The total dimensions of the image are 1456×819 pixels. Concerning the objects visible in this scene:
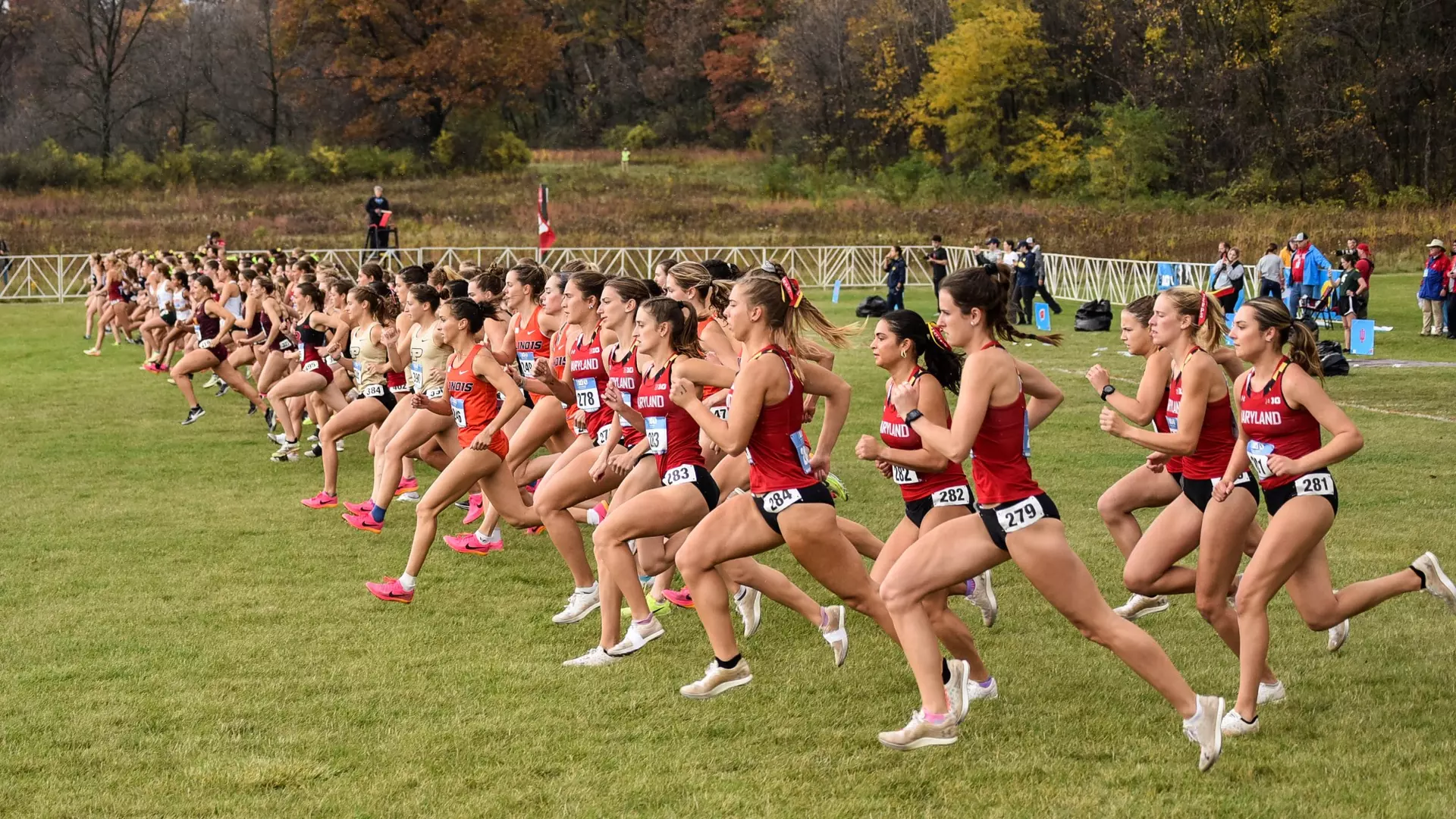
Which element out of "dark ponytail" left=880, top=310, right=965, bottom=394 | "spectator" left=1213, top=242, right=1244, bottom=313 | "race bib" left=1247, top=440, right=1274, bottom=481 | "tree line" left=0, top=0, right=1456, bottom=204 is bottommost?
"spectator" left=1213, top=242, right=1244, bottom=313

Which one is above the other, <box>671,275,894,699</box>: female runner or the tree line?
the tree line

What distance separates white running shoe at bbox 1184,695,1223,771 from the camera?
5.38 meters

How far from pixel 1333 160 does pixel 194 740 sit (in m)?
54.7

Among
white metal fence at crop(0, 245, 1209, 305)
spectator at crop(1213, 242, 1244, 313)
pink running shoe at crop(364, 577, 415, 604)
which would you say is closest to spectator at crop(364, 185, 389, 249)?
white metal fence at crop(0, 245, 1209, 305)

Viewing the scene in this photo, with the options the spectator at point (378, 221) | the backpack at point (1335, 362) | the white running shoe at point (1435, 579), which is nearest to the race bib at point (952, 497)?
the white running shoe at point (1435, 579)

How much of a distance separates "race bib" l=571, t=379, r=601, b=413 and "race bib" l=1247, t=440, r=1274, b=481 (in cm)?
385

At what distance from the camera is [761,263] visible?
1531 inches

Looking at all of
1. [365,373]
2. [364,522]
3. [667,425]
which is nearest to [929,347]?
[667,425]

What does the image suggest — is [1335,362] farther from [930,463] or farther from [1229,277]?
[930,463]

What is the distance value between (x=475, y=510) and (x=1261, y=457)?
668 centimetres

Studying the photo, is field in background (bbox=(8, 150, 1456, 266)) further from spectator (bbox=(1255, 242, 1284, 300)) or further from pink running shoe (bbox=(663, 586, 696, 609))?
pink running shoe (bbox=(663, 586, 696, 609))

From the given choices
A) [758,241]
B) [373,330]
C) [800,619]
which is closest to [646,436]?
[800,619]

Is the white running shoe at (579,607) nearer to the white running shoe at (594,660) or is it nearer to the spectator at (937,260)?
the white running shoe at (594,660)

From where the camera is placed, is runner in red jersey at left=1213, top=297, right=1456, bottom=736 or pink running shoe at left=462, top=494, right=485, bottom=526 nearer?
runner in red jersey at left=1213, top=297, right=1456, bottom=736
